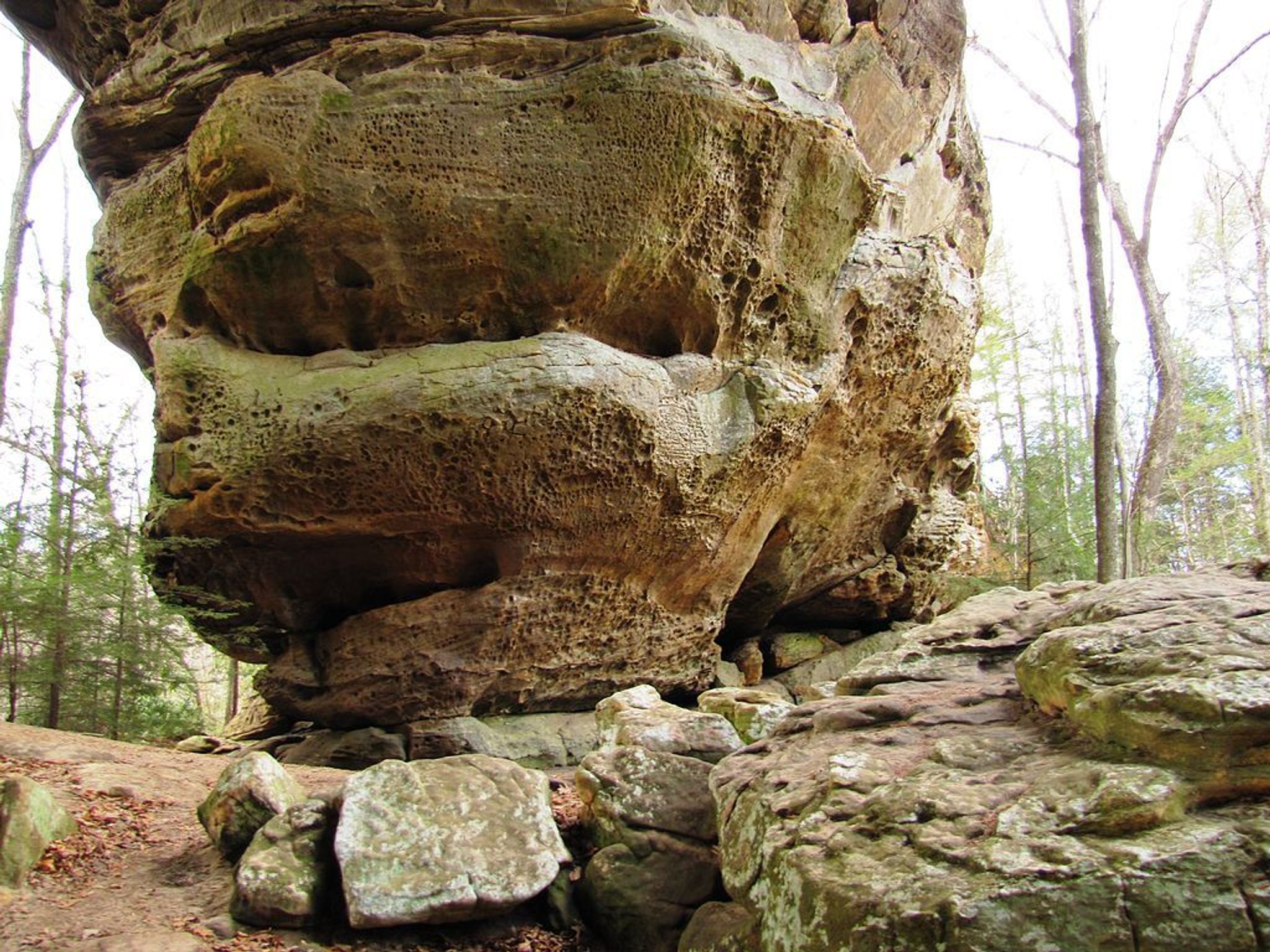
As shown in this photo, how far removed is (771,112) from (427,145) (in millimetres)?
3129

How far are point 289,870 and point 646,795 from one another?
1944mm

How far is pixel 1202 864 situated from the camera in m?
2.58

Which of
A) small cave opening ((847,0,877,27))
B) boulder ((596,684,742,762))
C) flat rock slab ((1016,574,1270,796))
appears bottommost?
boulder ((596,684,742,762))

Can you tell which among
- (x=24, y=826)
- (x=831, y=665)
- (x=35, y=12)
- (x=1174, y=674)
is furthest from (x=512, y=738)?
(x=35, y=12)

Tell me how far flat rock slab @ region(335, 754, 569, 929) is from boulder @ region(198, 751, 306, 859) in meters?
0.57

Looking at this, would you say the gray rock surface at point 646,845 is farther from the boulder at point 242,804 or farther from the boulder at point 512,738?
the boulder at point 512,738

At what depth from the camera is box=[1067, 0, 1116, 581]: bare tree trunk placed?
10188mm

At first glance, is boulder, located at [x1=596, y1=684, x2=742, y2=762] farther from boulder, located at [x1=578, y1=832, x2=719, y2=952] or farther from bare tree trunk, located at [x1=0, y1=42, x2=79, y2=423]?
bare tree trunk, located at [x1=0, y1=42, x2=79, y2=423]

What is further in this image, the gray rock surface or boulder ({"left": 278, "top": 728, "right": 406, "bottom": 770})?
boulder ({"left": 278, "top": 728, "right": 406, "bottom": 770})

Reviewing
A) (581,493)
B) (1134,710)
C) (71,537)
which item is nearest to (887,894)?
(1134,710)

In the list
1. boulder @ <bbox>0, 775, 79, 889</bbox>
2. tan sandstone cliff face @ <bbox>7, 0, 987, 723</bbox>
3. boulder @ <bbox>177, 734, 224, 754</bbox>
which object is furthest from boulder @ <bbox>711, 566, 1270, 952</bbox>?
boulder @ <bbox>177, 734, 224, 754</bbox>

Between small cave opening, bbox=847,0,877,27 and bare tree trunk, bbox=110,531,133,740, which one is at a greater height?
small cave opening, bbox=847,0,877,27

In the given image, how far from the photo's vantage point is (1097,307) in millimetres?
11164

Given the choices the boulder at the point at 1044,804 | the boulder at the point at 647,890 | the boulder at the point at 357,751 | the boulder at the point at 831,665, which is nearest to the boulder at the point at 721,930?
the boulder at the point at 1044,804
